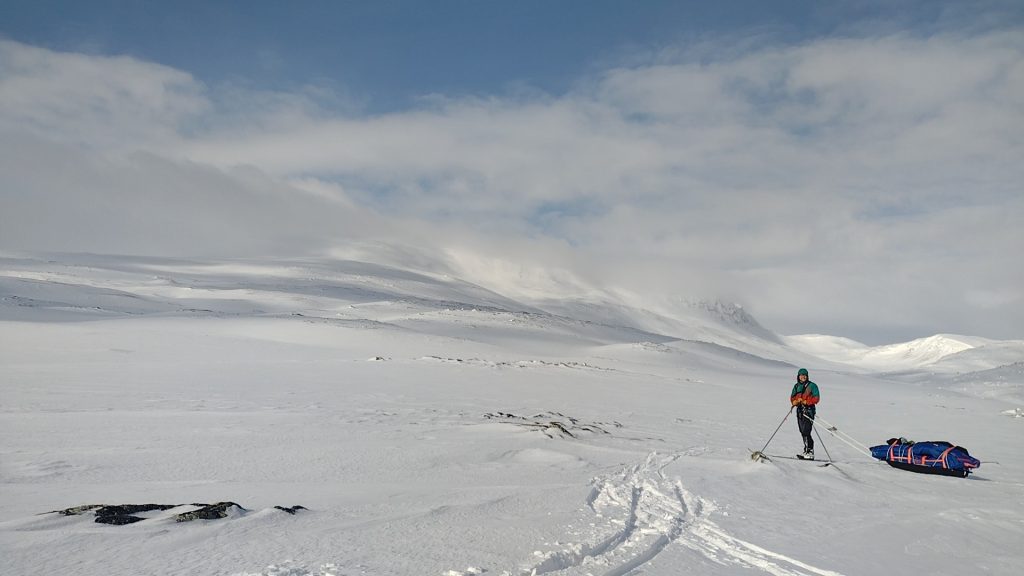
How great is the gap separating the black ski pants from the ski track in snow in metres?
4.90

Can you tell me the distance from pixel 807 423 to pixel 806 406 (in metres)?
0.37

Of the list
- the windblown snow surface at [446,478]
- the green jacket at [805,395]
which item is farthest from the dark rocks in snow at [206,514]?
the green jacket at [805,395]

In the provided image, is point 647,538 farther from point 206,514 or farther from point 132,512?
point 132,512

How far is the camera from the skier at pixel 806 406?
12391 millimetres

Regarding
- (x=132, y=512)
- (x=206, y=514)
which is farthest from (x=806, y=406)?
(x=132, y=512)

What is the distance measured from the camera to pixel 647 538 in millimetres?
6238

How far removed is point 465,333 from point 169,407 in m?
34.2

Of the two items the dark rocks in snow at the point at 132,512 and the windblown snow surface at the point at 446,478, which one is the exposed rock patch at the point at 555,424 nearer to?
the windblown snow surface at the point at 446,478

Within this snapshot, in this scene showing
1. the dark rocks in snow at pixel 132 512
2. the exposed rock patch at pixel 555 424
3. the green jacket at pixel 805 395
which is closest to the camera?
the dark rocks in snow at pixel 132 512

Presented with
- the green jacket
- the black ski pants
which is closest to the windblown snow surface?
the black ski pants

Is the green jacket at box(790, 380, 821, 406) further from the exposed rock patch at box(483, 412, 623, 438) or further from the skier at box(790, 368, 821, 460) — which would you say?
the exposed rock patch at box(483, 412, 623, 438)

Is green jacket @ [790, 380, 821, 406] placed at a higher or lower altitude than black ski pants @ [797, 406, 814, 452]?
higher

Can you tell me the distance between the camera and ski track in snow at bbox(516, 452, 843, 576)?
534 cm

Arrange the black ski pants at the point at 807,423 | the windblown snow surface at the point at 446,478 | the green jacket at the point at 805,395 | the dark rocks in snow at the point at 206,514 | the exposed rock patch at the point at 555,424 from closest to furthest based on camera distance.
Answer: the windblown snow surface at the point at 446,478 → the dark rocks in snow at the point at 206,514 → the black ski pants at the point at 807,423 → the green jacket at the point at 805,395 → the exposed rock patch at the point at 555,424
